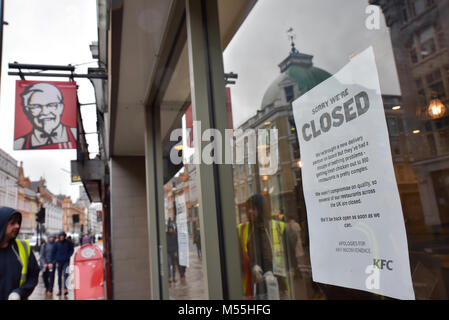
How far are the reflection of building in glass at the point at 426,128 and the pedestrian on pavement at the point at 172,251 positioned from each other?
2.53m

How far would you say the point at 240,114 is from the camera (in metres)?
1.63

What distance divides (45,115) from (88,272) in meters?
3.36

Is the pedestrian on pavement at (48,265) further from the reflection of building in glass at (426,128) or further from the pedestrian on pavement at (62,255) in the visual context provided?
the reflection of building in glass at (426,128)

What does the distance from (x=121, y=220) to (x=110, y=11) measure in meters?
4.96

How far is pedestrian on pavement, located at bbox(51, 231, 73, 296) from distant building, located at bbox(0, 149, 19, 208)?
2.94 meters

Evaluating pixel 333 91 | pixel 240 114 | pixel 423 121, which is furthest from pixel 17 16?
pixel 423 121

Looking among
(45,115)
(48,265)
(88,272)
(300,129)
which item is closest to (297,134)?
(300,129)

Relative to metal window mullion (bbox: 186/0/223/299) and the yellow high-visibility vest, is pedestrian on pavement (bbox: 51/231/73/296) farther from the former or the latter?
metal window mullion (bbox: 186/0/223/299)

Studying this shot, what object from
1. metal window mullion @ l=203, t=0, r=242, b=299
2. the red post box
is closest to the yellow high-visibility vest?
metal window mullion @ l=203, t=0, r=242, b=299

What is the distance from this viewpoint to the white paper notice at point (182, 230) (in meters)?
2.64

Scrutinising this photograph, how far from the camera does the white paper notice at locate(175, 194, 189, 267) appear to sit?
8.65 ft

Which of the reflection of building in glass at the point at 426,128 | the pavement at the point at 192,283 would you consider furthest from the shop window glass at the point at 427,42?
the pavement at the point at 192,283
